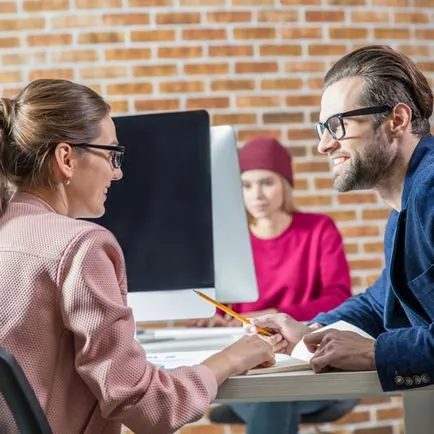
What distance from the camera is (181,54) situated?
3.55 metres

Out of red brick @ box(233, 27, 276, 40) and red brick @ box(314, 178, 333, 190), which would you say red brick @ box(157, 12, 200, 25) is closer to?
red brick @ box(233, 27, 276, 40)

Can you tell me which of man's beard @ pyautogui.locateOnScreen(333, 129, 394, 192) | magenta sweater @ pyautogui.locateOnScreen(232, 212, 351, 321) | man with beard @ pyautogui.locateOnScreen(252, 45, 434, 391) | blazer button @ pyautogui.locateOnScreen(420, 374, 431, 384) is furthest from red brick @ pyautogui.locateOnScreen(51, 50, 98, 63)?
blazer button @ pyautogui.locateOnScreen(420, 374, 431, 384)

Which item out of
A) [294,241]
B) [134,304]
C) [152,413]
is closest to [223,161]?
[134,304]

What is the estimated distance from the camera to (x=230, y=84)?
141 inches

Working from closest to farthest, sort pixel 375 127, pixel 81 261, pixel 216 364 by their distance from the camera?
pixel 81 261 < pixel 216 364 < pixel 375 127

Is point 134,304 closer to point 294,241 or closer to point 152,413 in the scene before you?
point 152,413

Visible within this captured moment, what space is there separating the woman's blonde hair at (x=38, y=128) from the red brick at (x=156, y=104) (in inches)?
81.2

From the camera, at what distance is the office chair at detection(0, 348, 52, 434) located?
1.07 metres

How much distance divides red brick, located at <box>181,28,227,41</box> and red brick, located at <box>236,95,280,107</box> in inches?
10.8

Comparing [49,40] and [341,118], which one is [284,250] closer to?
[49,40]

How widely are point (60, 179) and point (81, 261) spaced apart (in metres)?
0.28

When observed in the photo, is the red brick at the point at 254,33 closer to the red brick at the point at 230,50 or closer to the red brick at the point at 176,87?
the red brick at the point at 230,50

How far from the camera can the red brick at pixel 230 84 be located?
3.57 meters

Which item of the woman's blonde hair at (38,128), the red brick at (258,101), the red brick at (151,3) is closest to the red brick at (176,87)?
the red brick at (258,101)
